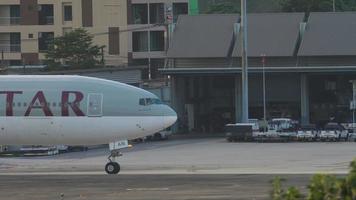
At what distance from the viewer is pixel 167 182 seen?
22.8m

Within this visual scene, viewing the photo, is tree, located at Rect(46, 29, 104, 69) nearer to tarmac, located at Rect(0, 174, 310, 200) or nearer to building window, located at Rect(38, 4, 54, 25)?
building window, located at Rect(38, 4, 54, 25)

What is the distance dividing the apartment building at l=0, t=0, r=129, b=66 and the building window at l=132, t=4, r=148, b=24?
1.34m

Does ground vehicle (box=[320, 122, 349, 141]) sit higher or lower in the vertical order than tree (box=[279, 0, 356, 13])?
lower

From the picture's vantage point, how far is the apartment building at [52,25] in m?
91.9

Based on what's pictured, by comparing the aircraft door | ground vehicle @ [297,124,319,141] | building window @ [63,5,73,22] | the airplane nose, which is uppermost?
building window @ [63,5,73,22]

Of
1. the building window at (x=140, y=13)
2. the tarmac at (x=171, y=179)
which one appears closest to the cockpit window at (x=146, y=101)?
the tarmac at (x=171, y=179)

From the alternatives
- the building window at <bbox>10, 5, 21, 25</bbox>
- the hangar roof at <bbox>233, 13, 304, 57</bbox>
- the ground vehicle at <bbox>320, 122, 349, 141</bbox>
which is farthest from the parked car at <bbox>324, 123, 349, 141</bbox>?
the building window at <bbox>10, 5, 21, 25</bbox>

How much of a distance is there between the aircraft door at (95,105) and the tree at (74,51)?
182ft

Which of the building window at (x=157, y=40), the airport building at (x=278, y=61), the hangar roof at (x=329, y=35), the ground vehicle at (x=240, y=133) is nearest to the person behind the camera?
the ground vehicle at (x=240, y=133)

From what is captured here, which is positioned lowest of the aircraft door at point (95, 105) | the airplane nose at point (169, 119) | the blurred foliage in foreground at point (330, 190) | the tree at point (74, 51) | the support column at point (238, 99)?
the support column at point (238, 99)

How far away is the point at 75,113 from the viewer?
28.0 m

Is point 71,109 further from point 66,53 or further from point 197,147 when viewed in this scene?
point 66,53

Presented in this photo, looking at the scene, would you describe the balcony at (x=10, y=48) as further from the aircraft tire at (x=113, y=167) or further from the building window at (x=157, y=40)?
the aircraft tire at (x=113, y=167)

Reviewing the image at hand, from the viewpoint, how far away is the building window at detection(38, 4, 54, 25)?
306 ft
